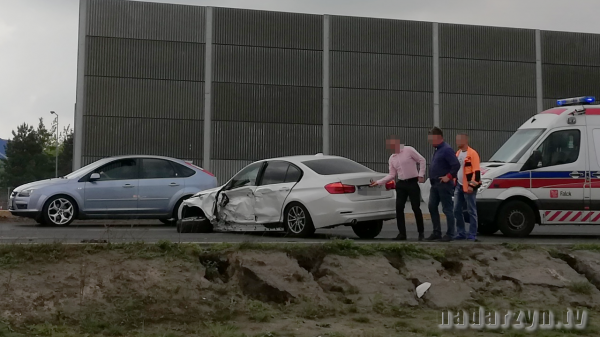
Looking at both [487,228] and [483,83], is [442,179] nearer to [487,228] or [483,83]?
[487,228]

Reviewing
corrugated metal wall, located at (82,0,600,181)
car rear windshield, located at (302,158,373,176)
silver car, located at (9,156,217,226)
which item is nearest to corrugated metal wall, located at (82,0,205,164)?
corrugated metal wall, located at (82,0,600,181)

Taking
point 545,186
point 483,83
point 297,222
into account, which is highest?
point 483,83

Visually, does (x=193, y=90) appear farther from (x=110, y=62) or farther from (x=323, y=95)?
(x=323, y=95)

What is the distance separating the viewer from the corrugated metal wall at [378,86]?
3678cm

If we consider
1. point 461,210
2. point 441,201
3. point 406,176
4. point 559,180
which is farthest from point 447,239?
point 559,180

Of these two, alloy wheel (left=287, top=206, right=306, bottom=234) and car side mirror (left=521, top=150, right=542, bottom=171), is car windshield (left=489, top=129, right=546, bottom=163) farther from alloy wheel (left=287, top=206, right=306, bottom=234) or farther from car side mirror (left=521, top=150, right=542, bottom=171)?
alloy wheel (left=287, top=206, right=306, bottom=234)

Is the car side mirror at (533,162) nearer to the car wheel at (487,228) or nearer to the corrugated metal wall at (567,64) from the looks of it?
the car wheel at (487,228)

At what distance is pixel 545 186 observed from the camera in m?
14.0

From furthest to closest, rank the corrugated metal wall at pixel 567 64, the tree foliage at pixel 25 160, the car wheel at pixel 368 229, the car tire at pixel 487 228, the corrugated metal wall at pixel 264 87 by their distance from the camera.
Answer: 1. the tree foliage at pixel 25 160
2. the corrugated metal wall at pixel 567 64
3. the corrugated metal wall at pixel 264 87
4. the car tire at pixel 487 228
5. the car wheel at pixel 368 229

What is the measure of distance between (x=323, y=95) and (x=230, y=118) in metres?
4.58

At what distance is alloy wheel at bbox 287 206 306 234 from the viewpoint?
12805 millimetres

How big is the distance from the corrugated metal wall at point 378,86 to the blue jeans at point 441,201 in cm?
2437

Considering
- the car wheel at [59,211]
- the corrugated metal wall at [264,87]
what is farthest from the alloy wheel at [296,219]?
the corrugated metal wall at [264,87]

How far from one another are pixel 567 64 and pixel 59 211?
29.5 meters
